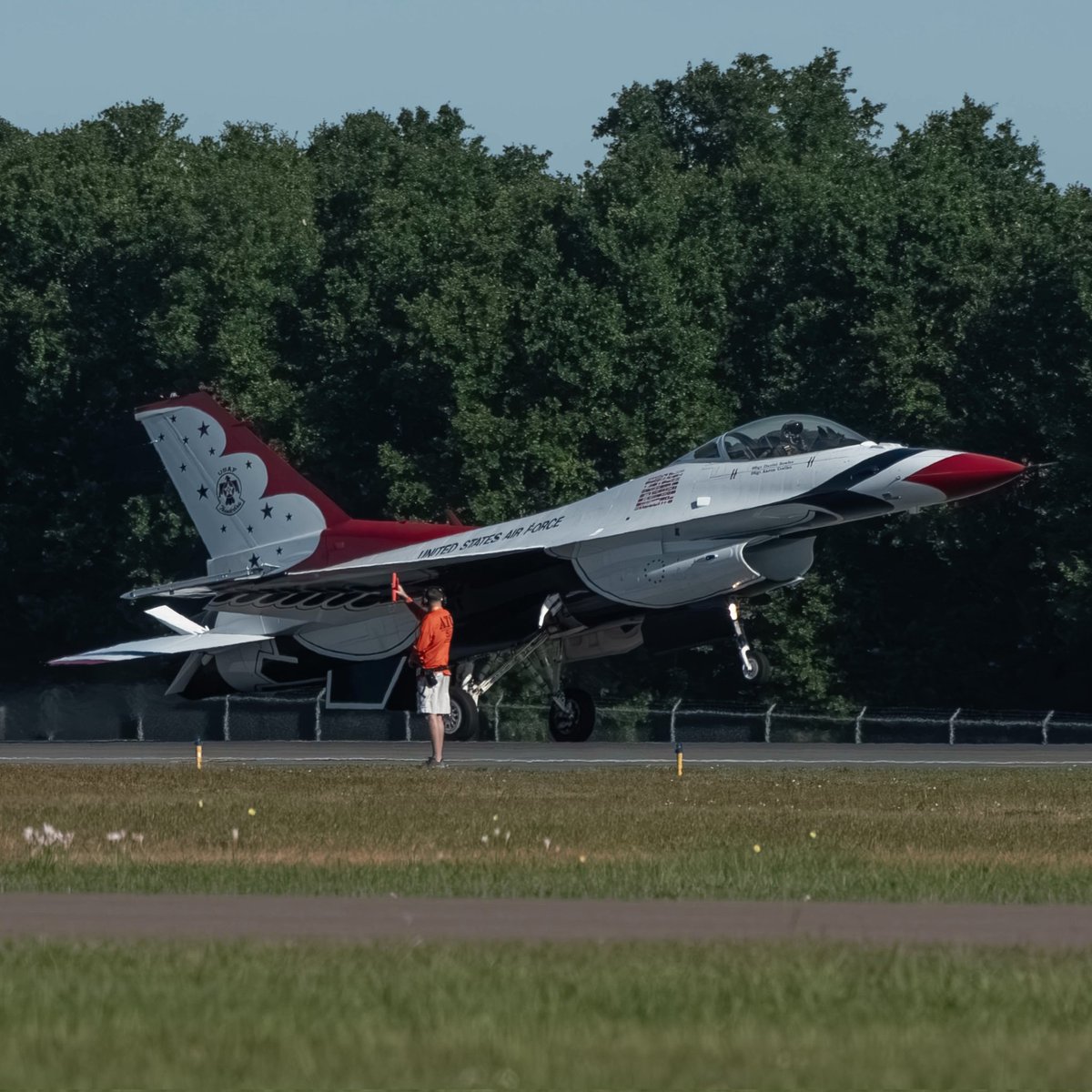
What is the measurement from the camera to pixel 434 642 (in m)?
22.5

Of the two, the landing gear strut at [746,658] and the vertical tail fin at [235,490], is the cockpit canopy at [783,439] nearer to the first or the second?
the landing gear strut at [746,658]

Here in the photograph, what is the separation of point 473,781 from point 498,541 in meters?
9.95

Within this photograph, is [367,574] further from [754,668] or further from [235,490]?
[754,668]

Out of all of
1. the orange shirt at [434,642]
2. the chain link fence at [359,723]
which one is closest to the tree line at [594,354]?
the chain link fence at [359,723]

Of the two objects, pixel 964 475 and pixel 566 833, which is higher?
pixel 964 475

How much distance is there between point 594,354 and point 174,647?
20.3 metres

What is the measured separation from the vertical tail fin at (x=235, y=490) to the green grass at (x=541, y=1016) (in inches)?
922

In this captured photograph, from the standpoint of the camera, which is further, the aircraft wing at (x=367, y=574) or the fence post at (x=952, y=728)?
the fence post at (x=952, y=728)

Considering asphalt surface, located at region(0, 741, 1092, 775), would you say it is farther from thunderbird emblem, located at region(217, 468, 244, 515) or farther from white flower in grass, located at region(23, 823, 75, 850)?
white flower in grass, located at region(23, 823, 75, 850)

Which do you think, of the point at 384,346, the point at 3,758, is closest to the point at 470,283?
the point at 384,346

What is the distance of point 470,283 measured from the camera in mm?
51125

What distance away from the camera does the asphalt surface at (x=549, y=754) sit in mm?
24516


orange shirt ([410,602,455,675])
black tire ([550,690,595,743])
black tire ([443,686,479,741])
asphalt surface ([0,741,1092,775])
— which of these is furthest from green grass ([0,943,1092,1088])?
black tire ([550,690,595,743])

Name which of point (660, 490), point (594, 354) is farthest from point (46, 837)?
point (594, 354)
